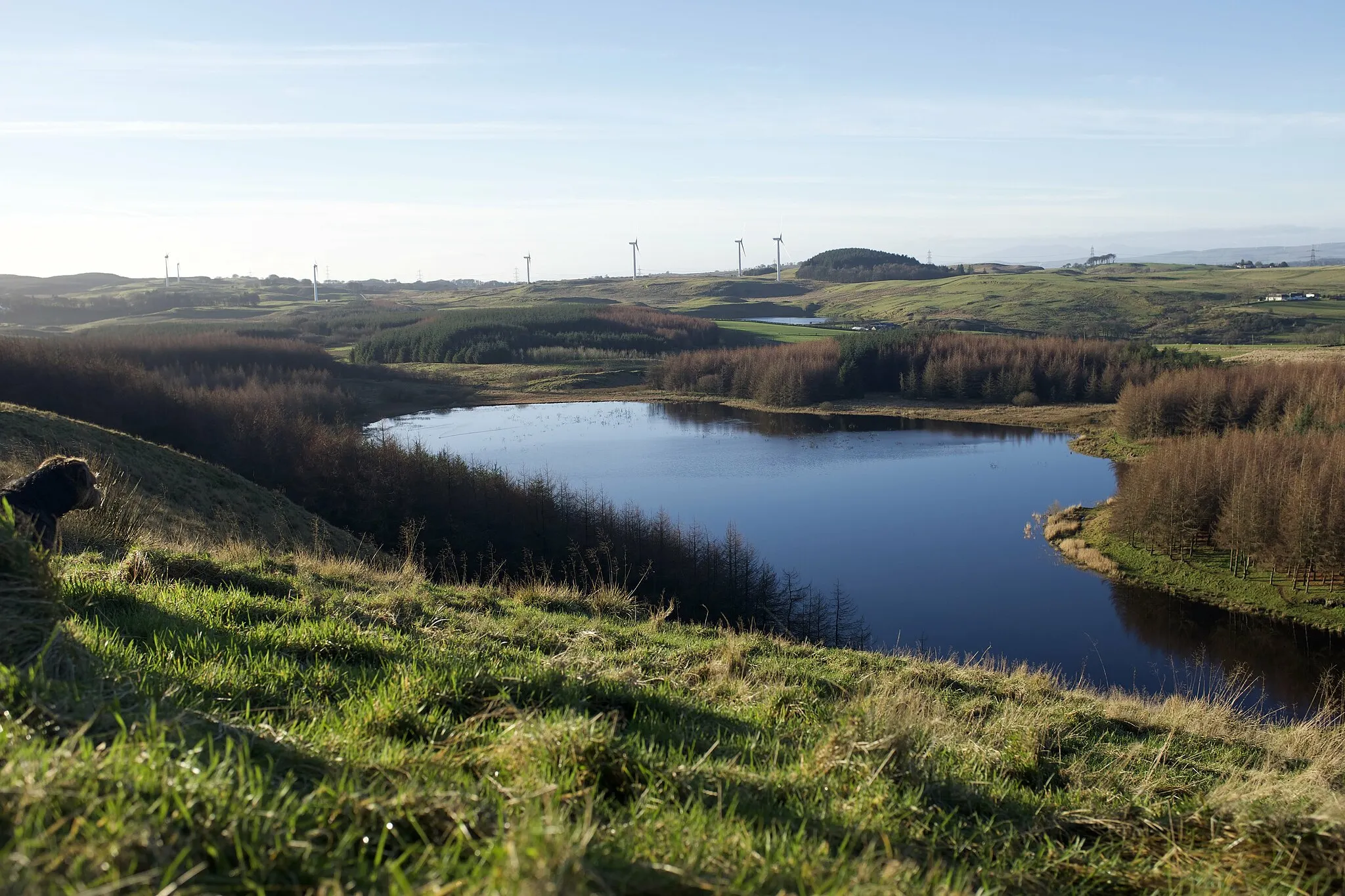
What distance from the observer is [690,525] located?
132ft

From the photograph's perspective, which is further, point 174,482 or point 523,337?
point 523,337

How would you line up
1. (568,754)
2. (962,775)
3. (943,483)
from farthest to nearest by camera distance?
(943,483) → (962,775) → (568,754)

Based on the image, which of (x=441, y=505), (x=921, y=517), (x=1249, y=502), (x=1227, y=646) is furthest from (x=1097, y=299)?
(x=441, y=505)

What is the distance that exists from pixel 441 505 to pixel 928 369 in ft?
215

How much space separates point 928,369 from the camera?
292 feet

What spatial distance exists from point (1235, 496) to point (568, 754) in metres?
37.5

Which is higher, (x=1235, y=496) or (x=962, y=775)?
(x=962, y=775)

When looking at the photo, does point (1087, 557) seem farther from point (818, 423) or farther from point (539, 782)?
point (818, 423)

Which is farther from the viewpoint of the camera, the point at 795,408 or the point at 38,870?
the point at 795,408

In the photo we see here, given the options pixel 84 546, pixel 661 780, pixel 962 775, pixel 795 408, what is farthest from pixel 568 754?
pixel 795 408

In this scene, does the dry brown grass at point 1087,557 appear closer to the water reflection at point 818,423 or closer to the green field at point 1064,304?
the water reflection at point 818,423

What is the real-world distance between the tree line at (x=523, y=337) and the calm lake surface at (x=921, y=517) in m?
34.1

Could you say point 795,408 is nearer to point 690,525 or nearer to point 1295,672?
point 690,525

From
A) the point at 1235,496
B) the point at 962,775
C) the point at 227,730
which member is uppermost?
the point at 227,730
